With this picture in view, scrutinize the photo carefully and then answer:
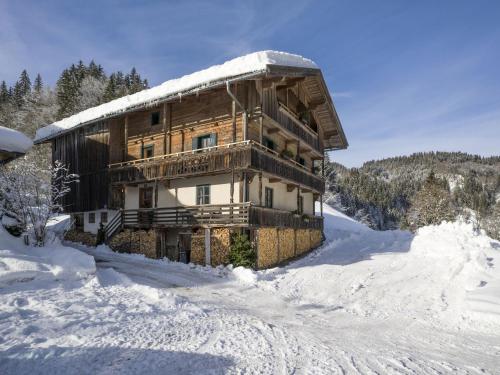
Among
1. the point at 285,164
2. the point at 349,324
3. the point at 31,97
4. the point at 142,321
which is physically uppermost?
the point at 31,97

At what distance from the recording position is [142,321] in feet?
27.5

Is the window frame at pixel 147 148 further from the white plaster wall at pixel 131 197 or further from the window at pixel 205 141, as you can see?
the window at pixel 205 141

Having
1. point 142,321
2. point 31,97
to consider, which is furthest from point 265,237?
point 31,97

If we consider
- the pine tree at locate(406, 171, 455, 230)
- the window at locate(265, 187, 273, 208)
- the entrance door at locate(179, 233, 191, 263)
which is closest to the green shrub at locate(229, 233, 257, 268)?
the entrance door at locate(179, 233, 191, 263)

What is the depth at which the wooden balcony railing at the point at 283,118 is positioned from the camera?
20667 mm

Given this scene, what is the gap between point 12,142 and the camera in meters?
14.4

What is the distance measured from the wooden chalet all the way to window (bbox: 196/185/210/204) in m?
0.06

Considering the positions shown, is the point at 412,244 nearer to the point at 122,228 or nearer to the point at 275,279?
the point at 275,279

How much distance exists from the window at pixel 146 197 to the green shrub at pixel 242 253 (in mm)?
8307

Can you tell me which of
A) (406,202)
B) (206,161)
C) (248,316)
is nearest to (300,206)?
(206,161)

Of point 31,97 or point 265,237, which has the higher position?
point 31,97

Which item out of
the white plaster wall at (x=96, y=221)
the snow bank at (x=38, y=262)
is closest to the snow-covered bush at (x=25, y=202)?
the snow bank at (x=38, y=262)

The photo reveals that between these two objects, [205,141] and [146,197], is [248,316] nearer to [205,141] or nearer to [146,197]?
[205,141]

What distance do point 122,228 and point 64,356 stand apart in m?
18.0
